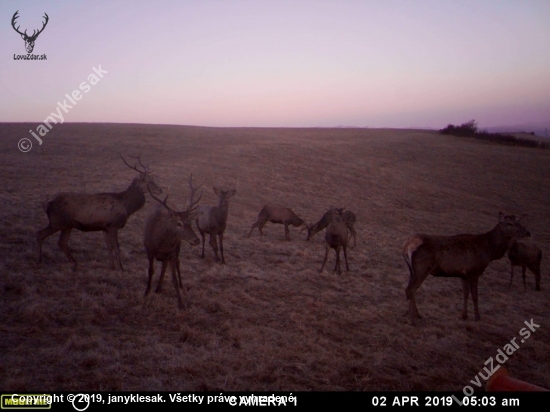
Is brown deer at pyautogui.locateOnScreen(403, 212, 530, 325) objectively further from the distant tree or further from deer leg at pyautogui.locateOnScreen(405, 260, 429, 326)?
the distant tree

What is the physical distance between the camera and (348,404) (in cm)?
477

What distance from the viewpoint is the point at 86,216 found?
32.7 ft

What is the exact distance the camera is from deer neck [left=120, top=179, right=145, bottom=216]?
1099cm

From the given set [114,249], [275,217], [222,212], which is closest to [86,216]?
[114,249]

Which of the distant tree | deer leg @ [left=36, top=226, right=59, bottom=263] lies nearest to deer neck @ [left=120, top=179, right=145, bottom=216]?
deer leg @ [left=36, top=226, right=59, bottom=263]

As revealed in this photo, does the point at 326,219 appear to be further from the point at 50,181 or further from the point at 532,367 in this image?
the point at 50,181

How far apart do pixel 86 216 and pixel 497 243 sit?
9.33 m

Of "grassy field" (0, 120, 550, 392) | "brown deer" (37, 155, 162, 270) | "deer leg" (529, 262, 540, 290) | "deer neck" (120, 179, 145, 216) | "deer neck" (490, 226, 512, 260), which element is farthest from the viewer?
"deer leg" (529, 262, 540, 290)

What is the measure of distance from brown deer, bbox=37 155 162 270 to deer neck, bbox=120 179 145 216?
0.03 metres

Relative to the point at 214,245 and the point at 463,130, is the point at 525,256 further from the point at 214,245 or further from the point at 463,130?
the point at 463,130

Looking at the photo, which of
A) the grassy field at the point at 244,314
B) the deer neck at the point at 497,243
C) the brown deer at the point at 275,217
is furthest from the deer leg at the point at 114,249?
the deer neck at the point at 497,243
